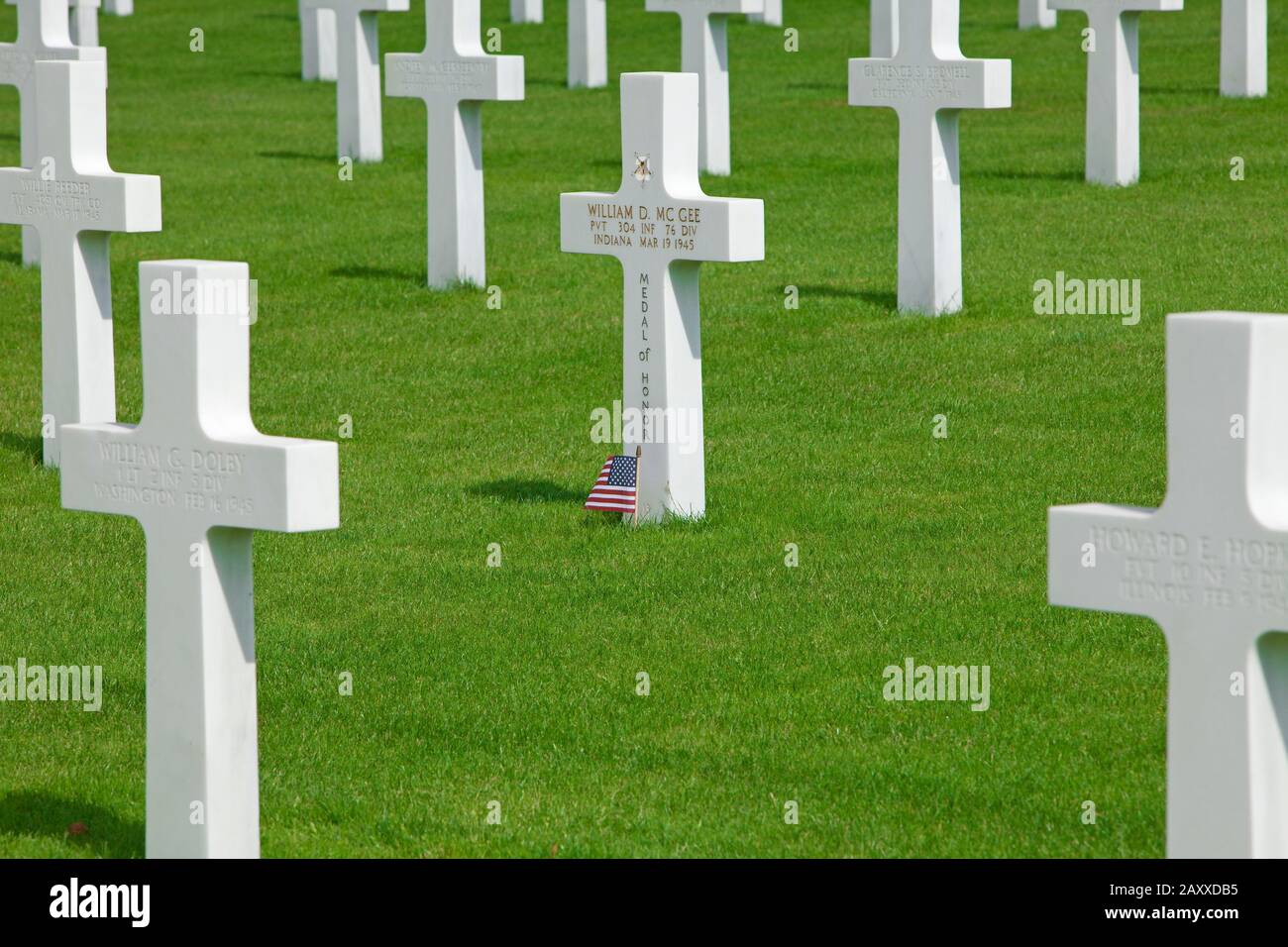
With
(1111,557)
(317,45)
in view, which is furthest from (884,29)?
(1111,557)

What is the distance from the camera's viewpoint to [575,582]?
8570mm

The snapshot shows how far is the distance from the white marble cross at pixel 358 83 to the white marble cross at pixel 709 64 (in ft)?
8.66

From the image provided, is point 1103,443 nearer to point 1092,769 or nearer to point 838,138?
point 1092,769

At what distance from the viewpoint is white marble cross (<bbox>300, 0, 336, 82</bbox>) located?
24.8 meters

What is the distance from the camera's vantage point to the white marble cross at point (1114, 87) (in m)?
16.0

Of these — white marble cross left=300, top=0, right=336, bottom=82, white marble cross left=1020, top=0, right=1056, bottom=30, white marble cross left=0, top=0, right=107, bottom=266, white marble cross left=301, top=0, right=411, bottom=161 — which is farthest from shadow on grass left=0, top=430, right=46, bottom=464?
white marble cross left=1020, top=0, right=1056, bottom=30

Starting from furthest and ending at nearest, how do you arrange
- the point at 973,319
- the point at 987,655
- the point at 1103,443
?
1. the point at 973,319
2. the point at 1103,443
3. the point at 987,655

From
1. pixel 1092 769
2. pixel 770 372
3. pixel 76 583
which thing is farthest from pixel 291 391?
pixel 1092 769

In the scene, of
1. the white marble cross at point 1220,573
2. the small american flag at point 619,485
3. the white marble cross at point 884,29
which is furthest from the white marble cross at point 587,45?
the white marble cross at point 1220,573

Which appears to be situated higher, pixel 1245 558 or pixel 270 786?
pixel 1245 558

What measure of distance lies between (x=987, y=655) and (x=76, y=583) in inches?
144

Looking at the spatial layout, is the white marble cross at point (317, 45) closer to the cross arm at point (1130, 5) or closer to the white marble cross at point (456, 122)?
the white marble cross at point (456, 122)

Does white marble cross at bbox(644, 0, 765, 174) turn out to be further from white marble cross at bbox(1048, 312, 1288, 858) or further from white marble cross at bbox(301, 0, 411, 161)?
white marble cross at bbox(1048, 312, 1288, 858)

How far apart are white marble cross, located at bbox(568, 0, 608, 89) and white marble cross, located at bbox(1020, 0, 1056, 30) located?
18.2 feet
